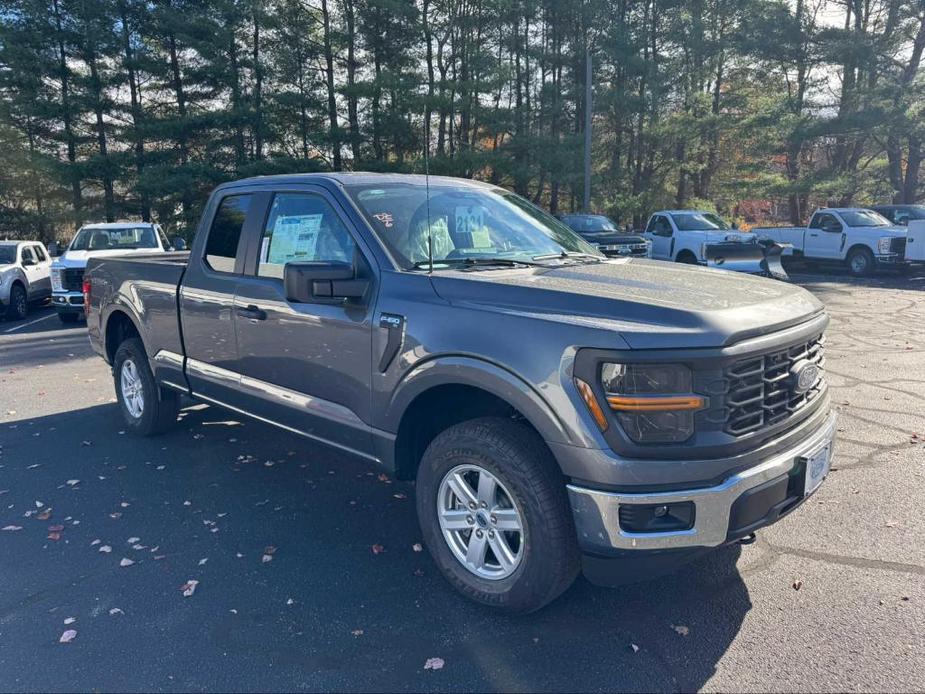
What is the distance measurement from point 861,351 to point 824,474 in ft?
20.4

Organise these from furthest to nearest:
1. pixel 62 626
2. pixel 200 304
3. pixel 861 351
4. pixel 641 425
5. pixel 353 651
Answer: pixel 861 351
pixel 200 304
pixel 62 626
pixel 353 651
pixel 641 425

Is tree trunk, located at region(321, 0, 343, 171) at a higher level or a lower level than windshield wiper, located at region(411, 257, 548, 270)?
higher

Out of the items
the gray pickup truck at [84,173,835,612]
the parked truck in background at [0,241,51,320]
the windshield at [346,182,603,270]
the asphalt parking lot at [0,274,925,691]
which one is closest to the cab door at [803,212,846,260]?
the asphalt parking lot at [0,274,925,691]

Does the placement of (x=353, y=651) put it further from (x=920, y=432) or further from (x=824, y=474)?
(x=920, y=432)

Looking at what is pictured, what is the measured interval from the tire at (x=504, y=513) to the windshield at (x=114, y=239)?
11857 millimetres

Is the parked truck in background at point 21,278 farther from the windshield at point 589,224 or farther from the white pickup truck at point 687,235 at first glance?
the white pickup truck at point 687,235

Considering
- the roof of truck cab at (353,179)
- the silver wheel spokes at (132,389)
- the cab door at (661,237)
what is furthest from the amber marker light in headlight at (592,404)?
the cab door at (661,237)

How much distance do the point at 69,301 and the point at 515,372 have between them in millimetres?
12102

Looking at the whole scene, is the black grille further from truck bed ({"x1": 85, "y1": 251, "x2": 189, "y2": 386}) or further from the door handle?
the door handle

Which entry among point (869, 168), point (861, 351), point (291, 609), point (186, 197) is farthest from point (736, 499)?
point (869, 168)

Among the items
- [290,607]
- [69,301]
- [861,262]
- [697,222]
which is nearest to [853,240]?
[861,262]

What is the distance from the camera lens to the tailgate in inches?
634

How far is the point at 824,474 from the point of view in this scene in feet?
10.3

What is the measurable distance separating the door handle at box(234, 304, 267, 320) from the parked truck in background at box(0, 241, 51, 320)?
1180cm
